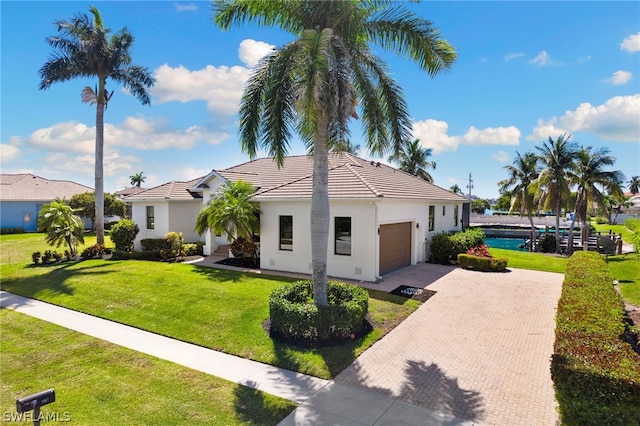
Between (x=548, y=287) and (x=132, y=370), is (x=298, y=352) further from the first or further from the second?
(x=548, y=287)

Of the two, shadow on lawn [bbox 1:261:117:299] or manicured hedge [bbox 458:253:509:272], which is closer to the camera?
shadow on lawn [bbox 1:261:117:299]

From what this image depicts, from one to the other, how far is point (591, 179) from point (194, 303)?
→ 101 ft

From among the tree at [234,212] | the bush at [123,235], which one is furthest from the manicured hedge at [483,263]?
the bush at [123,235]

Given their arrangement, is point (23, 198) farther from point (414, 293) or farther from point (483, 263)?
point (483, 263)

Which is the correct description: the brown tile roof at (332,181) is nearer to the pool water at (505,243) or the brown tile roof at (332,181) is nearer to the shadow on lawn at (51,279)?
the shadow on lawn at (51,279)

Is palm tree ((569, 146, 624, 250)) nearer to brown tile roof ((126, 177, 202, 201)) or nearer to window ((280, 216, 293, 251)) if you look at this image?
window ((280, 216, 293, 251))

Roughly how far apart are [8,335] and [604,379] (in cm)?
1363

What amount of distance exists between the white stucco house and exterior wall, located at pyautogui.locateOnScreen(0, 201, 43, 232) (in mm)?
27047

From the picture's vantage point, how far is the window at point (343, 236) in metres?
14.9

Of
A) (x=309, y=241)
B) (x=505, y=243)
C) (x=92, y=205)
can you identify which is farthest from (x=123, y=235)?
(x=505, y=243)

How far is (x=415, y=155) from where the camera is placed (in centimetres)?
4206

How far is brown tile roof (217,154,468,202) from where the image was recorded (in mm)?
14984

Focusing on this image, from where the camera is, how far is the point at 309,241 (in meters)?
15.6

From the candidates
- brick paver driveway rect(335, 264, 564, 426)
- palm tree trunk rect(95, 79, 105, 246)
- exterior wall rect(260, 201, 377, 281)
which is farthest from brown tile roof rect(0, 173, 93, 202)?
brick paver driveway rect(335, 264, 564, 426)
